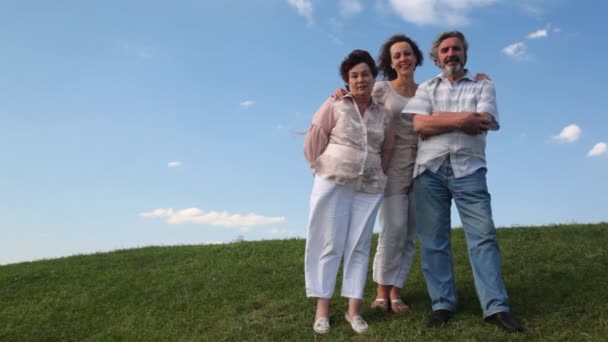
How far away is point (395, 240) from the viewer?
19.1 ft

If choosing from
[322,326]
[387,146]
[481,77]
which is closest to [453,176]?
Result: [387,146]

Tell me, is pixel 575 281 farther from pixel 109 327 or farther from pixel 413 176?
pixel 109 327

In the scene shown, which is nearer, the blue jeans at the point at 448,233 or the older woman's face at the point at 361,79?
the blue jeans at the point at 448,233

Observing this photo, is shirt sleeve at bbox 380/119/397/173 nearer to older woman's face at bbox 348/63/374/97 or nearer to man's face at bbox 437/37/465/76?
older woman's face at bbox 348/63/374/97

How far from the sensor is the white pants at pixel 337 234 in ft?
17.9

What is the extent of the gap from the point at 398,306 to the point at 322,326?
3.28 ft

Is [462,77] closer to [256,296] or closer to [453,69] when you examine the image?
[453,69]

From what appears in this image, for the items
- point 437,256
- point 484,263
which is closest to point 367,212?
point 437,256

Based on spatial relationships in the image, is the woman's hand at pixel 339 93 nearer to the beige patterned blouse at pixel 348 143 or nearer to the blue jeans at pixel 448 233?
the beige patterned blouse at pixel 348 143

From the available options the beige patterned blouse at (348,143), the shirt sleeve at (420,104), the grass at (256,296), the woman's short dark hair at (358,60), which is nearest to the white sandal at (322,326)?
the grass at (256,296)

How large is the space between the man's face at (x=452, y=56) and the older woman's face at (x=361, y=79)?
78cm

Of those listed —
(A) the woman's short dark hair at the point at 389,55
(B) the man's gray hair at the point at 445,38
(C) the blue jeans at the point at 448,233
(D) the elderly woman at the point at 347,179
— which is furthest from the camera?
(A) the woman's short dark hair at the point at 389,55

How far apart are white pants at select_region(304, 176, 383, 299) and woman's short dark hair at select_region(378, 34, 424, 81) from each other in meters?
1.49

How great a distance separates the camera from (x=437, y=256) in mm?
5590
